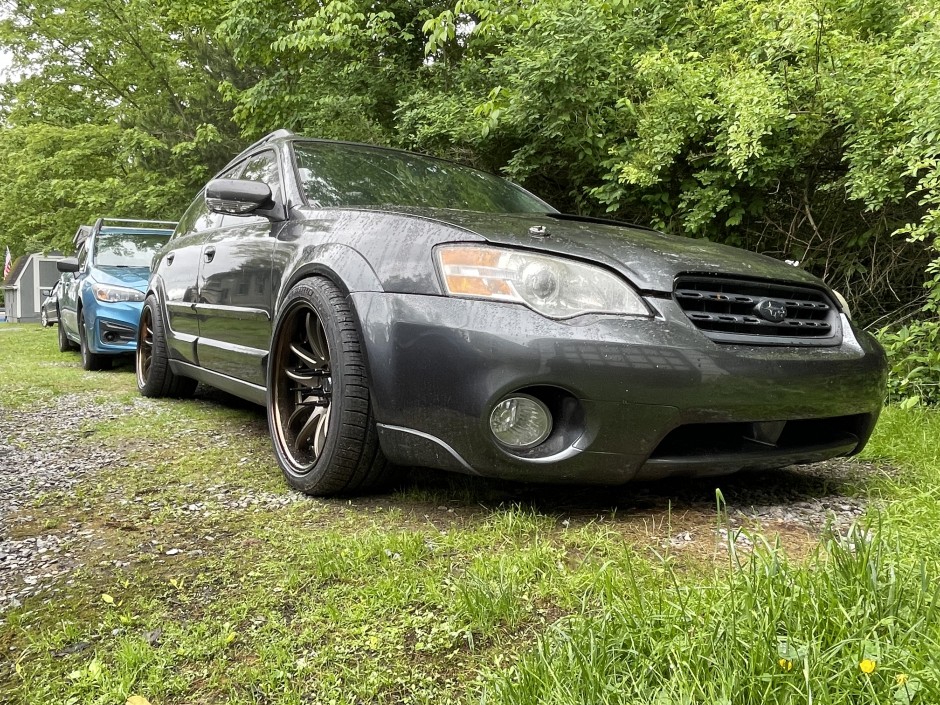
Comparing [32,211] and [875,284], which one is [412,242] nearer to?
[875,284]

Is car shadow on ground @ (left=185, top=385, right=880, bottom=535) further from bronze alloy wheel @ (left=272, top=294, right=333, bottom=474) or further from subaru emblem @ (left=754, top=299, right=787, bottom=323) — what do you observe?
subaru emblem @ (left=754, top=299, right=787, bottom=323)

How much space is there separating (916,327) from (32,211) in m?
17.5

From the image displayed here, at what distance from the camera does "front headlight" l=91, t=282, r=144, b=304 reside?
6.71 metres

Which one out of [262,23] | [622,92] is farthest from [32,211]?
[622,92]

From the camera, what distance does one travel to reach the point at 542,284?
2.10 meters

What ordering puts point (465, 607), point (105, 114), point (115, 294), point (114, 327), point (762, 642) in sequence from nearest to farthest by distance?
1. point (762, 642)
2. point (465, 607)
3. point (114, 327)
4. point (115, 294)
5. point (105, 114)

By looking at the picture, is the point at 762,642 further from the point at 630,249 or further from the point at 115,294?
the point at 115,294

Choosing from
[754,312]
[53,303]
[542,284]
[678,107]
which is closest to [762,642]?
[542,284]

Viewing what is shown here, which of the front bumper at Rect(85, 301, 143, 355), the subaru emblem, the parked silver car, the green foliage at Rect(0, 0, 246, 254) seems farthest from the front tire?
the green foliage at Rect(0, 0, 246, 254)

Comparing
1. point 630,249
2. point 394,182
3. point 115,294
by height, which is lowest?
point 115,294

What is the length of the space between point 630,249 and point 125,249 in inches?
270

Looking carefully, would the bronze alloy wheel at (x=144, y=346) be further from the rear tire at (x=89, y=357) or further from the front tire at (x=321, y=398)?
the front tire at (x=321, y=398)

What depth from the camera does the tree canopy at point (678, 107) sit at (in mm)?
4641

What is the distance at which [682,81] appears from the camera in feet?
17.5
